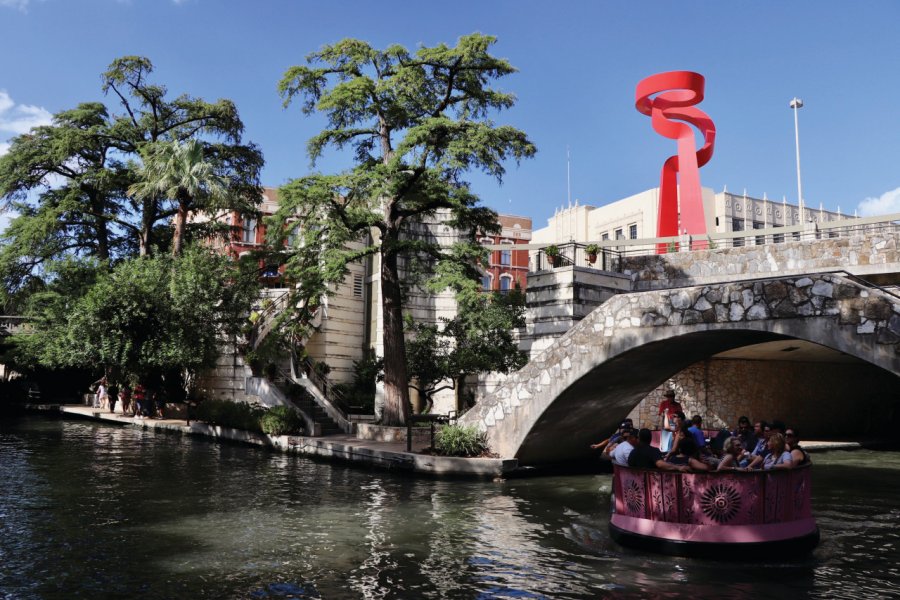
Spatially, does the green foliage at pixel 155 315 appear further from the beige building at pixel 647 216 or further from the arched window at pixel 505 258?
the beige building at pixel 647 216

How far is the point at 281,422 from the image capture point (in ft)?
79.7

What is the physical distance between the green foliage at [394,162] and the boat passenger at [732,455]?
11.5m

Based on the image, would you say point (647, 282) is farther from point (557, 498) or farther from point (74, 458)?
point (74, 458)

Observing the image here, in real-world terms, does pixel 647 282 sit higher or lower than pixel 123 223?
lower

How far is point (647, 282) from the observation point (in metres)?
26.9

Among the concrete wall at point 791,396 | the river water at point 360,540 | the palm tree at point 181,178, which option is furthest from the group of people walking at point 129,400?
the concrete wall at point 791,396

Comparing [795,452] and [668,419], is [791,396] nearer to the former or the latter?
[668,419]

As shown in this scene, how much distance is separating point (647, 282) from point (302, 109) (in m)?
13.9

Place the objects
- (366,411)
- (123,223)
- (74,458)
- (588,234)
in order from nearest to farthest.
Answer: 1. (74,458)
2. (366,411)
3. (123,223)
4. (588,234)

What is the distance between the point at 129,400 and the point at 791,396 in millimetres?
30022

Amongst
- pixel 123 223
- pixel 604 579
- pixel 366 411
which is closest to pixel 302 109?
pixel 366 411

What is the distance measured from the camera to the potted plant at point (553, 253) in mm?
24656

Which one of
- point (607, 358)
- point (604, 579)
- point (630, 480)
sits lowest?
point (604, 579)

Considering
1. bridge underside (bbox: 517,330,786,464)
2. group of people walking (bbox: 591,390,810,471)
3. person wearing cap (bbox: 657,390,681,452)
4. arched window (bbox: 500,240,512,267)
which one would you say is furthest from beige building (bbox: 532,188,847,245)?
group of people walking (bbox: 591,390,810,471)
